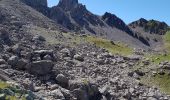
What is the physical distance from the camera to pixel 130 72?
188ft

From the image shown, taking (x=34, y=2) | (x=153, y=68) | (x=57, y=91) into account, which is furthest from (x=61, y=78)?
(x=34, y=2)

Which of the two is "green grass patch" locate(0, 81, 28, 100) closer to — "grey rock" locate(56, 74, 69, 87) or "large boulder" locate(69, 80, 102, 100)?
"large boulder" locate(69, 80, 102, 100)

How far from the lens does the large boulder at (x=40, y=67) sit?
4212cm

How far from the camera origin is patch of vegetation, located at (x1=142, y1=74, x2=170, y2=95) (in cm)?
5478

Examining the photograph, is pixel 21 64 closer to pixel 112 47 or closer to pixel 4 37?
pixel 4 37

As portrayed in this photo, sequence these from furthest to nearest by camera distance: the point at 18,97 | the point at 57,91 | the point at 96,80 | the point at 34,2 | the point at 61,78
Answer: the point at 34,2 → the point at 96,80 → the point at 61,78 → the point at 57,91 → the point at 18,97

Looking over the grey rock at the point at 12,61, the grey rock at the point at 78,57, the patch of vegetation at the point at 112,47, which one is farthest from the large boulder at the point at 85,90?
the patch of vegetation at the point at 112,47

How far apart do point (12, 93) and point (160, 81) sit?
A: 32.5 meters

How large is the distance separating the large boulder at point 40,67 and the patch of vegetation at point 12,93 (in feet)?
43.5

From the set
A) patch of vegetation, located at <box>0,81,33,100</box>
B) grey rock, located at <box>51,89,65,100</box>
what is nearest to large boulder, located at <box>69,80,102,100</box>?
grey rock, located at <box>51,89,65,100</box>

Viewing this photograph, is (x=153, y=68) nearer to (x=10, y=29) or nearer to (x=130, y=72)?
(x=130, y=72)

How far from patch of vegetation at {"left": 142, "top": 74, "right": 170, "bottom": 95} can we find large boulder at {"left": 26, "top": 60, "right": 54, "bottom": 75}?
16.3 metres

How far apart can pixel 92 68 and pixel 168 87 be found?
950cm

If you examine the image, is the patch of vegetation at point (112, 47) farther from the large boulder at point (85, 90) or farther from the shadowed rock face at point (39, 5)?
the large boulder at point (85, 90)
